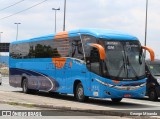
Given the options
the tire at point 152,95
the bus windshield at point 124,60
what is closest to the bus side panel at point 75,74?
the bus windshield at point 124,60

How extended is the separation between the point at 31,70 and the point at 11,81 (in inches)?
146

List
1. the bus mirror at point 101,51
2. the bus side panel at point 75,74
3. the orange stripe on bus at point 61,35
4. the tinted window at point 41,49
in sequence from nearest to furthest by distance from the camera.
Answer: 1. the bus mirror at point 101,51
2. the bus side panel at point 75,74
3. the orange stripe on bus at point 61,35
4. the tinted window at point 41,49

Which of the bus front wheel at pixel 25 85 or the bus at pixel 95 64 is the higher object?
the bus at pixel 95 64

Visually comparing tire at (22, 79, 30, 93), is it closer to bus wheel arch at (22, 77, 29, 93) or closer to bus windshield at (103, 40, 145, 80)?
bus wheel arch at (22, 77, 29, 93)

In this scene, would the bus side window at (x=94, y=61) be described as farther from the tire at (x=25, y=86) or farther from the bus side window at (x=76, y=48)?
the tire at (x=25, y=86)

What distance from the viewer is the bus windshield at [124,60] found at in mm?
18906

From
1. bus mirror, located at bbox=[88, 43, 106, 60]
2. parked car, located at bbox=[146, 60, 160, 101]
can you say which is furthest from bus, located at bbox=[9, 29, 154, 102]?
parked car, located at bbox=[146, 60, 160, 101]

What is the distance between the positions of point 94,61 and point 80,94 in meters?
2.14

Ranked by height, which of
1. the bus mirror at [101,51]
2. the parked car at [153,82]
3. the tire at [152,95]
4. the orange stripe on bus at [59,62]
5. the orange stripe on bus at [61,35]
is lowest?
the tire at [152,95]

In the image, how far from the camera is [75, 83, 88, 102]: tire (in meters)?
20.4

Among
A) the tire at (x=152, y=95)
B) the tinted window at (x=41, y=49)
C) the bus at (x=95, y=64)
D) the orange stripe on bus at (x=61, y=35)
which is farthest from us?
the tire at (x=152, y=95)

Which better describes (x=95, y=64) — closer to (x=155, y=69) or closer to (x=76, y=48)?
(x=76, y=48)

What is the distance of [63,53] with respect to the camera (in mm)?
22016

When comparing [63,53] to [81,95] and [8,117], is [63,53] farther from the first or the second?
[8,117]
